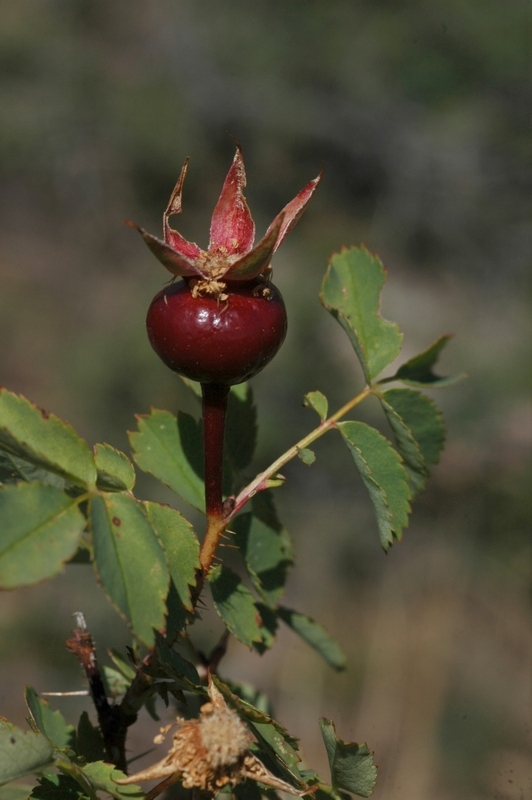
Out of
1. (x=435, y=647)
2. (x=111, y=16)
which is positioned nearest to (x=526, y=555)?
(x=435, y=647)

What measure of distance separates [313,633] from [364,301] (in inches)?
20.3

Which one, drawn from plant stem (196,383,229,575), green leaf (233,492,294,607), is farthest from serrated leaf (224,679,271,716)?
plant stem (196,383,229,575)

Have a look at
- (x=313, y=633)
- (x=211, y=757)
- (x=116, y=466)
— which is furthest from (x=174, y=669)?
(x=313, y=633)

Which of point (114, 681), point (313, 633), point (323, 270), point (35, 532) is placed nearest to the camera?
point (35, 532)

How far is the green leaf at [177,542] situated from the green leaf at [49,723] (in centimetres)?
23

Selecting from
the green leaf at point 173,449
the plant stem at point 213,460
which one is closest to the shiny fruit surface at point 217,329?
the plant stem at point 213,460

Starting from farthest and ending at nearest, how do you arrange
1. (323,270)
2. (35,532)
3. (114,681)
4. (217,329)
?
(323,270), (114,681), (217,329), (35,532)

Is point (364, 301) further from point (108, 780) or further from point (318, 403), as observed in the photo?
point (108, 780)

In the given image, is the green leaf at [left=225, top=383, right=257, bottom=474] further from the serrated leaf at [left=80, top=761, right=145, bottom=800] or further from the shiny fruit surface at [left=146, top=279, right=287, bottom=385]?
the serrated leaf at [left=80, top=761, right=145, bottom=800]

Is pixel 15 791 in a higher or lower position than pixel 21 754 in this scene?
lower

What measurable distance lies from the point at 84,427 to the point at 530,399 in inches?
104

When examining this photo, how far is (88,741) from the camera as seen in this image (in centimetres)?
93

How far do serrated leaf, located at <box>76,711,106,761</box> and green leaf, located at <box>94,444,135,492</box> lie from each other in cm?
32

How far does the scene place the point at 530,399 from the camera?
14.5 feet
